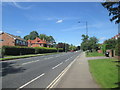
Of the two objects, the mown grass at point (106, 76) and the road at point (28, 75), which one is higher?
the mown grass at point (106, 76)

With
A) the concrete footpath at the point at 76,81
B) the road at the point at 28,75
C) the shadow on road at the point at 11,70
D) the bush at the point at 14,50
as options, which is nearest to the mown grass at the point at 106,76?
the concrete footpath at the point at 76,81

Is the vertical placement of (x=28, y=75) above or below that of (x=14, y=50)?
below

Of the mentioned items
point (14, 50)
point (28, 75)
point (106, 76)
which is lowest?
point (28, 75)

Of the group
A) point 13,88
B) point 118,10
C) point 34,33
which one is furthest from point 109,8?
point 34,33

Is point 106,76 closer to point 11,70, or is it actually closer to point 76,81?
point 76,81

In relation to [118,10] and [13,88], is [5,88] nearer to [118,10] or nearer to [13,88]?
[13,88]

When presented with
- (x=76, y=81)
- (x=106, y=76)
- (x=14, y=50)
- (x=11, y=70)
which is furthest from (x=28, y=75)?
(x=14, y=50)

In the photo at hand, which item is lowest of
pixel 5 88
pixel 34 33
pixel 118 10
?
pixel 5 88

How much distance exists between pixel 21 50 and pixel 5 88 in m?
37.8

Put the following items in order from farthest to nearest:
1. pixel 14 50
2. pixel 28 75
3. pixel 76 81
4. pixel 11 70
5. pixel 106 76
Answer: pixel 14 50 < pixel 11 70 < pixel 28 75 < pixel 106 76 < pixel 76 81

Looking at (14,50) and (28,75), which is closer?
(28,75)

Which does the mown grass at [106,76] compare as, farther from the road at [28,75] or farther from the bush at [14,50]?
the bush at [14,50]

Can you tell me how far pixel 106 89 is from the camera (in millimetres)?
6059

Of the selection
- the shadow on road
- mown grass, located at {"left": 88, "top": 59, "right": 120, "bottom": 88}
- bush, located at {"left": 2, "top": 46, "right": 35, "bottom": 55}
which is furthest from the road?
bush, located at {"left": 2, "top": 46, "right": 35, "bottom": 55}
